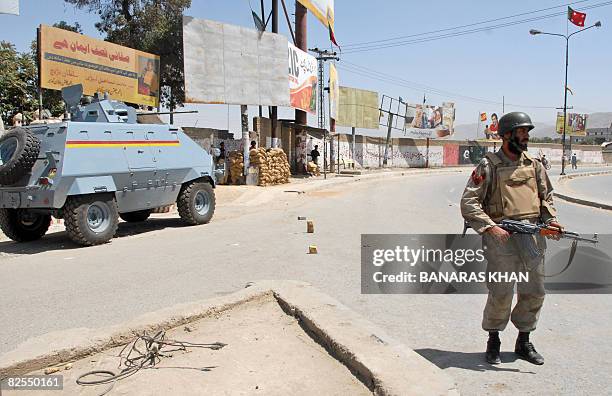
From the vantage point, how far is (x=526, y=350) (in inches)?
151

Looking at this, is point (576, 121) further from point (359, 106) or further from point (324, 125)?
point (324, 125)

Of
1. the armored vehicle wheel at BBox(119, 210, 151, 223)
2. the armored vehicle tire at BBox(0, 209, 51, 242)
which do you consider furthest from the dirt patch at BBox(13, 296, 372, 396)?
the armored vehicle wheel at BBox(119, 210, 151, 223)

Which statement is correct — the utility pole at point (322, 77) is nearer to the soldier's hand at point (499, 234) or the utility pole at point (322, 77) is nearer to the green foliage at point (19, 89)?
the green foliage at point (19, 89)

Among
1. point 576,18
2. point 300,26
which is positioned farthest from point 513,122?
point 576,18

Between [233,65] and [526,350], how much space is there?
62.8ft

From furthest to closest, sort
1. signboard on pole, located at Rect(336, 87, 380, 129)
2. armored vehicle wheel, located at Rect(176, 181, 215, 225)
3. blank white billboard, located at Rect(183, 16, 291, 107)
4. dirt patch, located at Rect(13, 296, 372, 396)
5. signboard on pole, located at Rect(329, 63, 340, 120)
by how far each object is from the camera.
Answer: signboard on pole, located at Rect(336, 87, 380, 129)
signboard on pole, located at Rect(329, 63, 340, 120)
blank white billboard, located at Rect(183, 16, 291, 107)
armored vehicle wheel, located at Rect(176, 181, 215, 225)
dirt patch, located at Rect(13, 296, 372, 396)

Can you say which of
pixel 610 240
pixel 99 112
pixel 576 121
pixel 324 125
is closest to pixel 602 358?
pixel 610 240

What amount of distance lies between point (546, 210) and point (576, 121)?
8642 centimetres

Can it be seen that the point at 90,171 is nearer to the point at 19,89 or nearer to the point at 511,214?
the point at 511,214

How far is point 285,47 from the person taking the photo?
23.5 meters

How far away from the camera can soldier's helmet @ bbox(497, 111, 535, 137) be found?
3738mm

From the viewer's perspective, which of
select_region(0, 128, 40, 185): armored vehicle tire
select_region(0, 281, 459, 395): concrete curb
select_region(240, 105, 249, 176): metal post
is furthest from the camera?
select_region(240, 105, 249, 176): metal post

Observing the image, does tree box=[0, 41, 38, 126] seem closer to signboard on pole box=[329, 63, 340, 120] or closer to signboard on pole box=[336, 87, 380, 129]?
signboard on pole box=[329, 63, 340, 120]

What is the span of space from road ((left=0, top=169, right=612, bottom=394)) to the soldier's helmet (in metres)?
1.63
